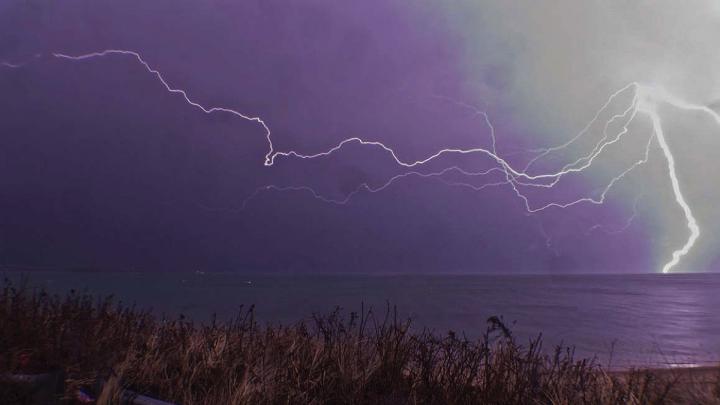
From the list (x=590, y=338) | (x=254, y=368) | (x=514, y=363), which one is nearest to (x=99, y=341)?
(x=254, y=368)

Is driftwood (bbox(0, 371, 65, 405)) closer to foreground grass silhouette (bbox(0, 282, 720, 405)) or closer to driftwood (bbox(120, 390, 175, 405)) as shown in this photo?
foreground grass silhouette (bbox(0, 282, 720, 405))

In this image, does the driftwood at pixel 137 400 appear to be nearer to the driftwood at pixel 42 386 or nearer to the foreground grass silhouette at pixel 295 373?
the foreground grass silhouette at pixel 295 373

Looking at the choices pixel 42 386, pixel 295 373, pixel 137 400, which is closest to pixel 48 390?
pixel 42 386

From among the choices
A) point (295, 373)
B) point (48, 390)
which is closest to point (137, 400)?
point (48, 390)

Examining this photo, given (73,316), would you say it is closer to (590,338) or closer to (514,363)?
(514,363)

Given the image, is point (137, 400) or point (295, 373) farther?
point (295, 373)

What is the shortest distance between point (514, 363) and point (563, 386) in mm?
573

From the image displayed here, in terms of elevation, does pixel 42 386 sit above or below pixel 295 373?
above

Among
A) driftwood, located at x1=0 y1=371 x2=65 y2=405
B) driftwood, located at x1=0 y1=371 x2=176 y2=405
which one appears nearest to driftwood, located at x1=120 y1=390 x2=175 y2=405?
driftwood, located at x1=0 y1=371 x2=176 y2=405

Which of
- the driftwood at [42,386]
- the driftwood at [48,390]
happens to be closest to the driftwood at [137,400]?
the driftwood at [48,390]

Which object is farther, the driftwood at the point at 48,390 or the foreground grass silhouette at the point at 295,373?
the foreground grass silhouette at the point at 295,373

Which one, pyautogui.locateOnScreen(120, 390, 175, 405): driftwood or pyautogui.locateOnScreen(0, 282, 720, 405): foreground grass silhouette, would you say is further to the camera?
pyautogui.locateOnScreen(0, 282, 720, 405): foreground grass silhouette

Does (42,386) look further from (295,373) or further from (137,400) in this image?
(295,373)

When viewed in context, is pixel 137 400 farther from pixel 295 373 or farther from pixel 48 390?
pixel 295 373
